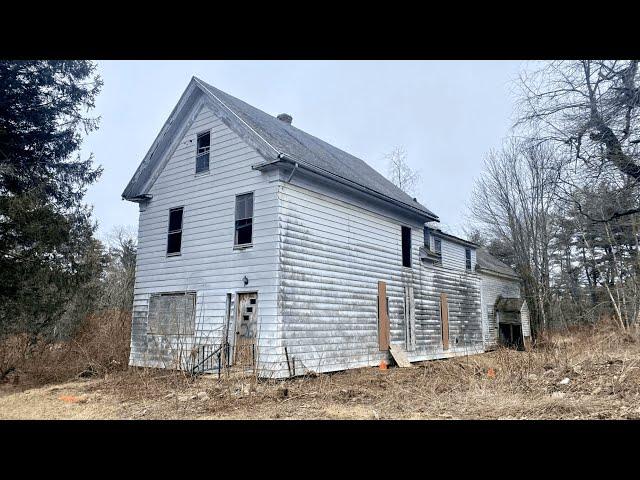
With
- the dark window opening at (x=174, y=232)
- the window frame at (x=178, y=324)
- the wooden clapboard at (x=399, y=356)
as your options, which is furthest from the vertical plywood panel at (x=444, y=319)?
the dark window opening at (x=174, y=232)

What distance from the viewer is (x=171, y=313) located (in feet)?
41.5

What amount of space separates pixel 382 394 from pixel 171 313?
6.80 m

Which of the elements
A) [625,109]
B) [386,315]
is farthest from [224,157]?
[625,109]

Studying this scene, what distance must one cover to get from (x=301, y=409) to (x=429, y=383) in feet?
11.1

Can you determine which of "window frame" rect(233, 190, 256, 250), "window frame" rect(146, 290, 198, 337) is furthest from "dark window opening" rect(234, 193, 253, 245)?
"window frame" rect(146, 290, 198, 337)

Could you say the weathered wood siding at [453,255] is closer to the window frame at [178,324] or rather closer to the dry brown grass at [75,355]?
the window frame at [178,324]

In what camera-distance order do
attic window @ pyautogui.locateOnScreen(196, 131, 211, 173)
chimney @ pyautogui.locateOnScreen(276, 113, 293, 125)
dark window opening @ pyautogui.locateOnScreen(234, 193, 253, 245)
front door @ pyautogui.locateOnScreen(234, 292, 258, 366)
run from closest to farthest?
front door @ pyautogui.locateOnScreen(234, 292, 258, 366) < dark window opening @ pyautogui.locateOnScreen(234, 193, 253, 245) < attic window @ pyautogui.locateOnScreen(196, 131, 211, 173) < chimney @ pyautogui.locateOnScreen(276, 113, 293, 125)

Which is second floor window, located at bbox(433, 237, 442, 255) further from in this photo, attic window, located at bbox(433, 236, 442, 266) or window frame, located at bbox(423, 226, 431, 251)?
window frame, located at bbox(423, 226, 431, 251)

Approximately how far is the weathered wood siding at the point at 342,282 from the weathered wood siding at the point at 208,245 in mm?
443

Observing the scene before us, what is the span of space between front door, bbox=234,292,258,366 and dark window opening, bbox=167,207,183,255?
3189 millimetres

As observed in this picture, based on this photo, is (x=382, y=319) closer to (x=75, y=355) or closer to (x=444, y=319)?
(x=444, y=319)

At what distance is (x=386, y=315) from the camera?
14.2m

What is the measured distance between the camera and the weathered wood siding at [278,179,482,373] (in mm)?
11164
